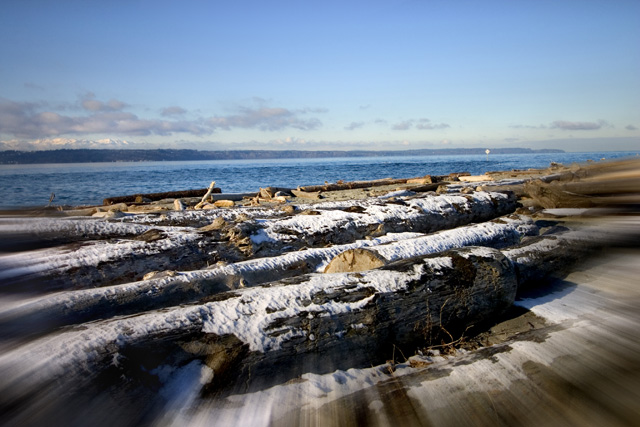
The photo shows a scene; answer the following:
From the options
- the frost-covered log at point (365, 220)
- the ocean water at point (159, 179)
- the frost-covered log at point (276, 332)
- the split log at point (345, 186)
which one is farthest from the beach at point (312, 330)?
the split log at point (345, 186)

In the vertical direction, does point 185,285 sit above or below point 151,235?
below

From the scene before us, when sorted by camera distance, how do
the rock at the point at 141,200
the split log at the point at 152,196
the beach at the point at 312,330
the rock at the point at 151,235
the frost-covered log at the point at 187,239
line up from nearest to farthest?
the beach at the point at 312,330 < the frost-covered log at the point at 187,239 < the rock at the point at 151,235 < the split log at the point at 152,196 < the rock at the point at 141,200

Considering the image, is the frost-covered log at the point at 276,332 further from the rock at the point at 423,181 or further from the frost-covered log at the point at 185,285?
the rock at the point at 423,181

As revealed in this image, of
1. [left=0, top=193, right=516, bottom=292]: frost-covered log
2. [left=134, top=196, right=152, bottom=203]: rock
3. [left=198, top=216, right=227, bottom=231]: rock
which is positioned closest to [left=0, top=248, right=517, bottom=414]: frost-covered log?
[left=0, top=193, right=516, bottom=292]: frost-covered log

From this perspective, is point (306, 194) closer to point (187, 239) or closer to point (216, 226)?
point (216, 226)

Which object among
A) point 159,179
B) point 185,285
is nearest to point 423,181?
point 185,285

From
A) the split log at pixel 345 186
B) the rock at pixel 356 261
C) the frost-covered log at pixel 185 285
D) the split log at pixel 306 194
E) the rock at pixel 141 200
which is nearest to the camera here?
the frost-covered log at pixel 185 285

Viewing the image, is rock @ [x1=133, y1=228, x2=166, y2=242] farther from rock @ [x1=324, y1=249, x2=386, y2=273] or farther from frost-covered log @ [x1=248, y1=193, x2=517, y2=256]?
rock @ [x1=324, y1=249, x2=386, y2=273]

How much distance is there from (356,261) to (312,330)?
1.11 m

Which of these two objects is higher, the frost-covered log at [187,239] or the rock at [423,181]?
the frost-covered log at [187,239]

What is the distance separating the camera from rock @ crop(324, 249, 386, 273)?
3322 mm

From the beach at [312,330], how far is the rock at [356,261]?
0.02m

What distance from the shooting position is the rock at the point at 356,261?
3.32 metres

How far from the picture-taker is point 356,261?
11.1 feet
